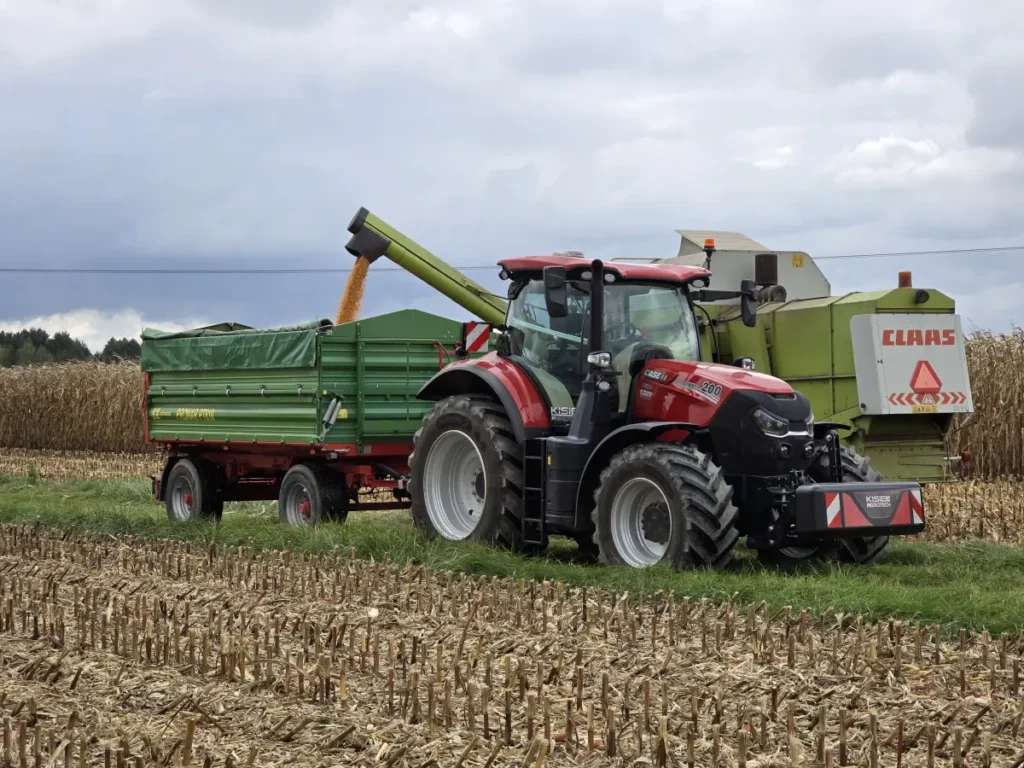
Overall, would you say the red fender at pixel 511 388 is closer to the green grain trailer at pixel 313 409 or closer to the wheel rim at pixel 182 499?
the green grain trailer at pixel 313 409

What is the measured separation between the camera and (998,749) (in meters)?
4.72

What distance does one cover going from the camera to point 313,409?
12062 millimetres

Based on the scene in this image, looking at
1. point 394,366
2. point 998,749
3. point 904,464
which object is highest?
point 394,366

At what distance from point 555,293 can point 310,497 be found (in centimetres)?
423

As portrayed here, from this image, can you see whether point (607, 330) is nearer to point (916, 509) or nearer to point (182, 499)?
point (916, 509)

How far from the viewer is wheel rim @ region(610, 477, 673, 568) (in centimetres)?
868

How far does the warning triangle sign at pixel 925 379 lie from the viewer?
12.0 metres

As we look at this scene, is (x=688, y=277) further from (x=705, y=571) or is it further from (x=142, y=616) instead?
(x=142, y=616)

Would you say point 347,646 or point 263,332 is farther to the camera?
point 263,332

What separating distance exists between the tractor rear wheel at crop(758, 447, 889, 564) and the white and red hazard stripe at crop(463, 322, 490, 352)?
4268 millimetres

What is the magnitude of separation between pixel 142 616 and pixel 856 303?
7.50 meters

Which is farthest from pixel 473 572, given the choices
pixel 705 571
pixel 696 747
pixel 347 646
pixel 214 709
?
pixel 696 747

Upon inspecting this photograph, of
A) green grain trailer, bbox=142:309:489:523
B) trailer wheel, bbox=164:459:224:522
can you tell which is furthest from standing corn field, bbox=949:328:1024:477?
trailer wheel, bbox=164:459:224:522

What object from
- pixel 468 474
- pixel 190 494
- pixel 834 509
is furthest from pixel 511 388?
pixel 190 494
